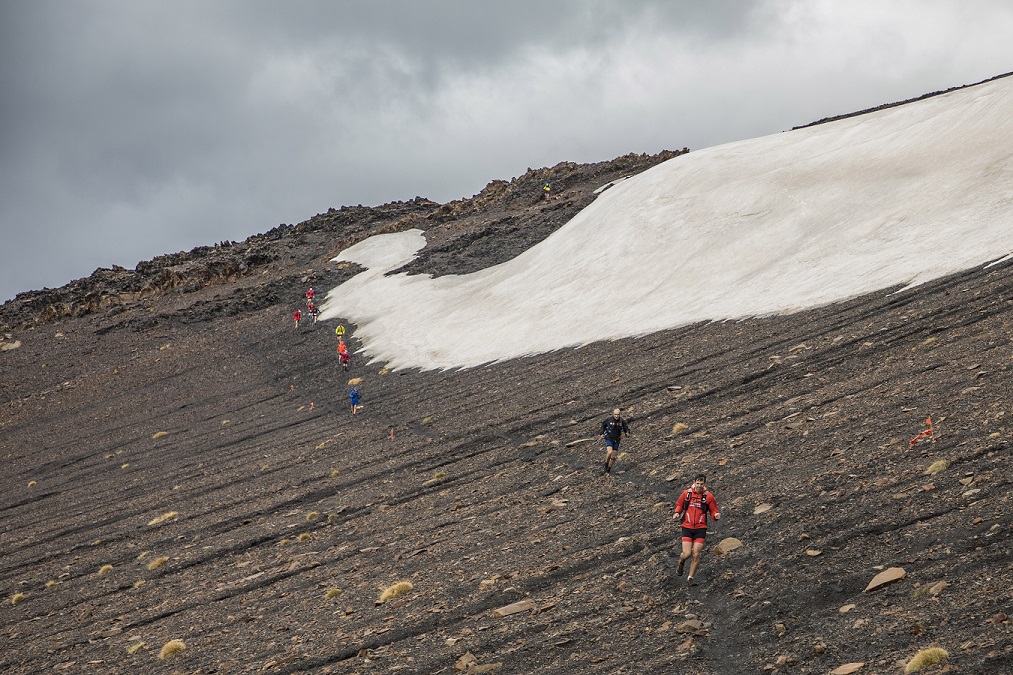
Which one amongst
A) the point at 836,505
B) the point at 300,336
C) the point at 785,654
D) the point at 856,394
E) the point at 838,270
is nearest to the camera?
the point at 785,654

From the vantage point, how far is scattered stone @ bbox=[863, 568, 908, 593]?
45.5ft

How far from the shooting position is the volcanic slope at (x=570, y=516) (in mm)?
14375

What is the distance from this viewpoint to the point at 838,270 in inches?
1414

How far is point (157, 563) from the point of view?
27.2 meters

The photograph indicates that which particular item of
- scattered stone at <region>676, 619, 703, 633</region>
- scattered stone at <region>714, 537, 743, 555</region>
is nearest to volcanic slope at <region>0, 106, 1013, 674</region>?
scattered stone at <region>676, 619, 703, 633</region>

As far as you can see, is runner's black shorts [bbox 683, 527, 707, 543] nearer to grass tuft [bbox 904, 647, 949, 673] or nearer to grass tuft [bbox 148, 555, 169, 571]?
grass tuft [bbox 904, 647, 949, 673]

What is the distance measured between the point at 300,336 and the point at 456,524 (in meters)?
42.2

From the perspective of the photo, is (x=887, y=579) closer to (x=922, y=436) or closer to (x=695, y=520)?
(x=695, y=520)

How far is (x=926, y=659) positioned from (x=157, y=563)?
23054 millimetres

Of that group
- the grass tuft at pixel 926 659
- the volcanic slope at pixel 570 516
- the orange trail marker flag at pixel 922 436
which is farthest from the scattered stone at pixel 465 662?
the orange trail marker flag at pixel 922 436

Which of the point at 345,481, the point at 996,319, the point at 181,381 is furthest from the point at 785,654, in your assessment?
the point at 181,381

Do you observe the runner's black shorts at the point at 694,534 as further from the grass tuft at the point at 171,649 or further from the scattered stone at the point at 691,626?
the grass tuft at the point at 171,649

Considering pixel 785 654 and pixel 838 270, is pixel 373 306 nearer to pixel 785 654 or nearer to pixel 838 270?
pixel 838 270

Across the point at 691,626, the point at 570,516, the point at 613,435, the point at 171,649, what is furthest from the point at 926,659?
the point at 171,649
